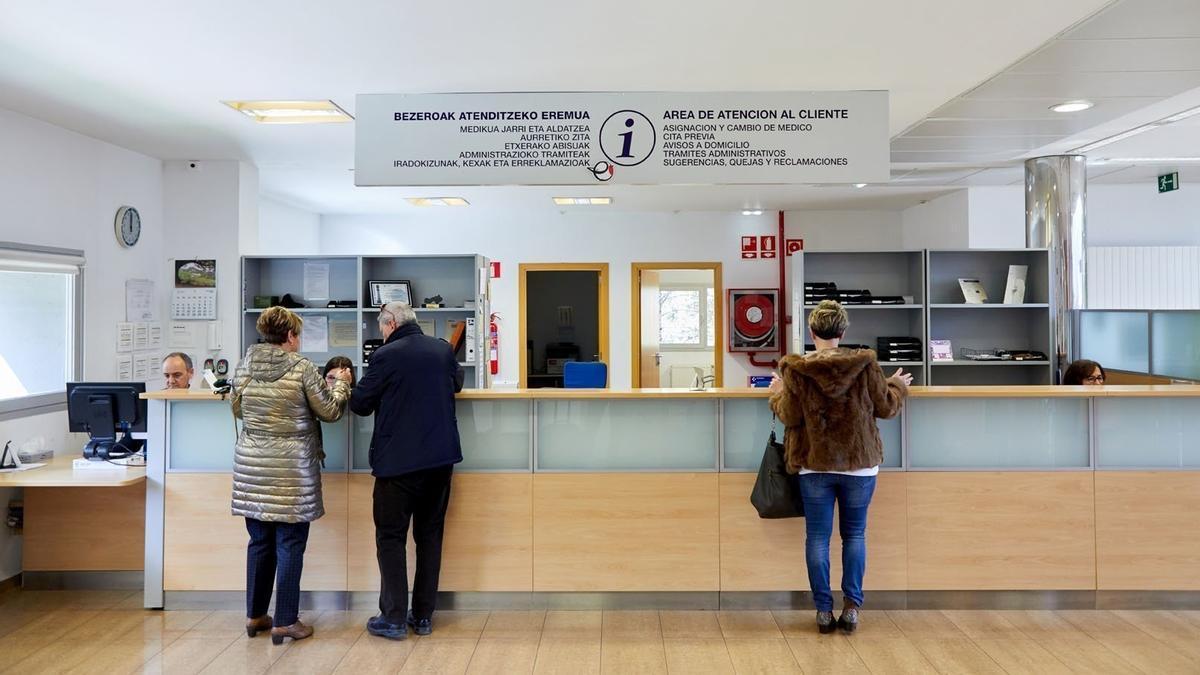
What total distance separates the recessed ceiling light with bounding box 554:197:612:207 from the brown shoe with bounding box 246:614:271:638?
4.81 m

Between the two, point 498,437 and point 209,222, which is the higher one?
point 209,222

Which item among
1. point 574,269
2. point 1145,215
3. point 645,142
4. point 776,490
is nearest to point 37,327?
point 645,142

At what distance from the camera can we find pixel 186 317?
5.95 m

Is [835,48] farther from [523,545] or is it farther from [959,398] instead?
[523,545]

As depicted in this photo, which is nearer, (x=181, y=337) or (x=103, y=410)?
(x=103, y=410)

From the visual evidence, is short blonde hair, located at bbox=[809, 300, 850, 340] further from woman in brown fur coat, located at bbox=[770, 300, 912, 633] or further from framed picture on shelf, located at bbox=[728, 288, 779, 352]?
framed picture on shelf, located at bbox=[728, 288, 779, 352]

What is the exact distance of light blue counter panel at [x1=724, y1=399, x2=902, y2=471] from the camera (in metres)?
3.90

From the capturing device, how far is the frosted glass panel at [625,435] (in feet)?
12.9

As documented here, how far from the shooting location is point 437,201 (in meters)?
7.71

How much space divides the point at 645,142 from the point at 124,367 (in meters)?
4.00

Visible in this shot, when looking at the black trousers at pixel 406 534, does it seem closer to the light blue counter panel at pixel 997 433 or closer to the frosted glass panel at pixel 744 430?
the frosted glass panel at pixel 744 430

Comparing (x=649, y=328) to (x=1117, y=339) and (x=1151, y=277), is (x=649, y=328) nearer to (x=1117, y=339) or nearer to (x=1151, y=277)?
(x=1117, y=339)

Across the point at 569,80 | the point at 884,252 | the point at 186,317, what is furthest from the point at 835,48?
the point at 186,317

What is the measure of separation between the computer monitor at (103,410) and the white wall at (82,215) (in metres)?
0.49
